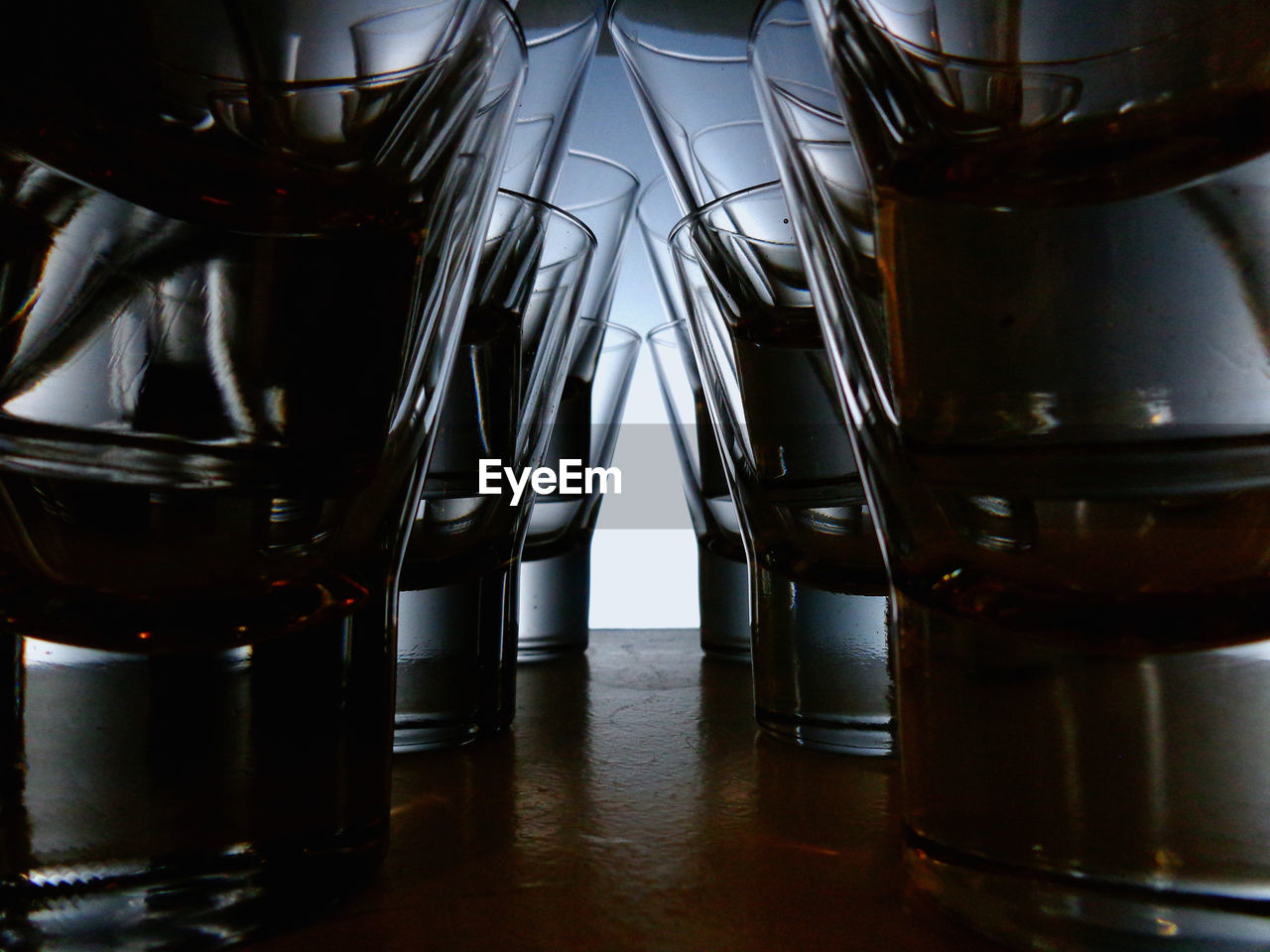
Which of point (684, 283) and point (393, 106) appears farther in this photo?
point (684, 283)

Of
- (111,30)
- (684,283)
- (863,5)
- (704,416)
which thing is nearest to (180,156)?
(111,30)

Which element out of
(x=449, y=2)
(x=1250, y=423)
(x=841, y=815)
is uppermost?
(x=449, y=2)

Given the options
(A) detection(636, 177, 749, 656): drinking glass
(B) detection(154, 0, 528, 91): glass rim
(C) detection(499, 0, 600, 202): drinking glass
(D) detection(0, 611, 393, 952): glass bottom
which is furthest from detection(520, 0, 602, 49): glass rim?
(D) detection(0, 611, 393, 952): glass bottom

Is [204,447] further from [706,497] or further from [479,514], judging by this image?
[706,497]

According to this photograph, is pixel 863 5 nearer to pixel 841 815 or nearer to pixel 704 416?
pixel 841 815

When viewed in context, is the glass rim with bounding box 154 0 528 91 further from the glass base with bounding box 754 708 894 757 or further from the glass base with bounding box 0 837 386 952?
the glass base with bounding box 754 708 894 757

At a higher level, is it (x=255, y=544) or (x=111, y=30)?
(x=111, y=30)
